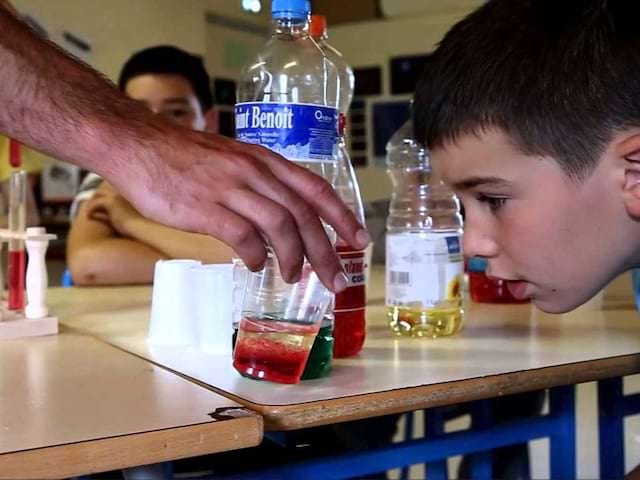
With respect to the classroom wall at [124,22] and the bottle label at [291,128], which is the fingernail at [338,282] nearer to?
the bottle label at [291,128]

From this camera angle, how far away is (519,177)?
36.0 inches

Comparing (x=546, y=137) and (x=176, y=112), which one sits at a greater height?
(x=176, y=112)

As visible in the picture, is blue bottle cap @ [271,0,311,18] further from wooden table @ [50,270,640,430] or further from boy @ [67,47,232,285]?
boy @ [67,47,232,285]

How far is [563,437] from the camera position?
1.14 m

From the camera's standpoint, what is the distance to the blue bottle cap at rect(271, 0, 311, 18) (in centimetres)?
90

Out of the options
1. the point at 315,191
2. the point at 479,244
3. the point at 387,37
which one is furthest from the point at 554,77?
the point at 387,37

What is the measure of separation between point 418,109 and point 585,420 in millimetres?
1738

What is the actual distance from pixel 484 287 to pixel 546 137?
1.67 ft

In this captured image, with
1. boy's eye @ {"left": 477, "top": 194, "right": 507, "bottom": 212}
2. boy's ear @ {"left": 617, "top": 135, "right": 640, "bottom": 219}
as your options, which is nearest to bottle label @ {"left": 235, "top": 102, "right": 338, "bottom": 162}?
boy's eye @ {"left": 477, "top": 194, "right": 507, "bottom": 212}

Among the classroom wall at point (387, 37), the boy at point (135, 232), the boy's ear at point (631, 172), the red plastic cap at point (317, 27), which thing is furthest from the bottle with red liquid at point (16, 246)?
the classroom wall at point (387, 37)

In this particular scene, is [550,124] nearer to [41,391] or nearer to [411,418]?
[41,391]

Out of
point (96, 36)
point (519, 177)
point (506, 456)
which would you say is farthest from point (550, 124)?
point (96, 36)

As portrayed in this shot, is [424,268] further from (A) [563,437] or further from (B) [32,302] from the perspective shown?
(B) [32,302]

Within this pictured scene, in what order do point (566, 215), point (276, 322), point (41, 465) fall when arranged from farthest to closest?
point (566, 215) → point (276, 322) → point (41, 465)
